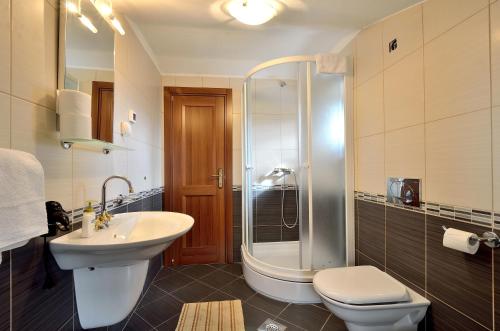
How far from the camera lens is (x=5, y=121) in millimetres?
722

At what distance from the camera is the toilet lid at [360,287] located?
113cm

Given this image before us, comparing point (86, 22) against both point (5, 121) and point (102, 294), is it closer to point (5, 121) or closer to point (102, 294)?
point (5, 121)

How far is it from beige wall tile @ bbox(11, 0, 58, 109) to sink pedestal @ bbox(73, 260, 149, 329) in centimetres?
84

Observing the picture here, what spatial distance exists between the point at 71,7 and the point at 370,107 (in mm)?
1887

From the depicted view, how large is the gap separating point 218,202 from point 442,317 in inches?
77.3

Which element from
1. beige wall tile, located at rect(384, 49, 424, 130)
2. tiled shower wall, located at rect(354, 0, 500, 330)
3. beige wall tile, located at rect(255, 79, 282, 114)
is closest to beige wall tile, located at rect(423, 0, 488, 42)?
tiled shower wall, located at rect(354, 0, 500, 330)

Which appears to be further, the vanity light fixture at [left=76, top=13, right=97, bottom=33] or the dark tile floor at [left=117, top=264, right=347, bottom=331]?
the dark tile floor at [left=117, top=264, right=347, bottom=331]

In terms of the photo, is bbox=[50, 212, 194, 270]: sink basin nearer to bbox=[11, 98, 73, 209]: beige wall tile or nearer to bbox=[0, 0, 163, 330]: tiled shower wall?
bbox=[0, 0, 163, 330]: tiled shower wall

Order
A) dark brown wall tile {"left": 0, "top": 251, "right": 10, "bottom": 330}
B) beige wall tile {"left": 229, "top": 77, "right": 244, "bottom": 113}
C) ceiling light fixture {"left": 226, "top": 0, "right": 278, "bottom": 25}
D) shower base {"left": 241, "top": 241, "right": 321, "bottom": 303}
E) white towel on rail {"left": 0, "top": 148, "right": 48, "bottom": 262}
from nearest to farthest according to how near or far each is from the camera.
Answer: white towel on rail {"left": 0, "top": 148, "right": 48, "bottom": 262}, dark brown wall tile {"left": 0, "top": 251, "right": 10, "bottom": 330}, ceiling light fixture {"left": 226, "top": 0, "right": 278, "bottom": 25}, shower base {"left": 241, "top": 241, "right": 321, "bottom": 303}, beige wall tile {"left": 229, "top": 77, "right": 244, "bottom": 113}

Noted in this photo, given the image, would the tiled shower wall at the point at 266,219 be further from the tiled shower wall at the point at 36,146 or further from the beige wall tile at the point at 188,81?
the tiled shower wall at the point at 36,146

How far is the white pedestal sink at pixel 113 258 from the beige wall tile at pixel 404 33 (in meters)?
1.66

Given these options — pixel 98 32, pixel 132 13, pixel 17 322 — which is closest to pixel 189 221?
pixel 17 322

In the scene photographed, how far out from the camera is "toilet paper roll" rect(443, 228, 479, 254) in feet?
3.07

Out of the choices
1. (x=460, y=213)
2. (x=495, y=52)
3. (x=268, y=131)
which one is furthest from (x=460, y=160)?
(x=268, y=131)
